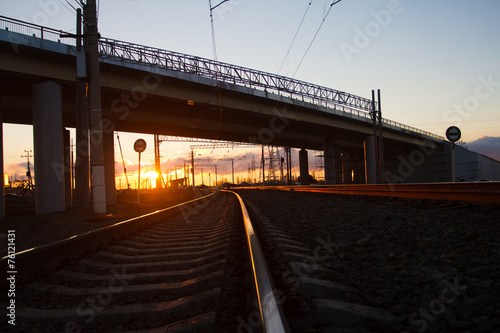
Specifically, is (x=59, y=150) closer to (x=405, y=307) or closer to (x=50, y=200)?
(x=50, y=200)

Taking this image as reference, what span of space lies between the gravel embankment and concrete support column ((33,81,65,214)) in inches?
668

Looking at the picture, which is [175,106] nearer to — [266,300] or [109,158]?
[109,158]

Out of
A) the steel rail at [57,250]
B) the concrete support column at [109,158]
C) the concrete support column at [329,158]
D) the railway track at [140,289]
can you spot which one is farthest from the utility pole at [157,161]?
the railway track at [140,289]

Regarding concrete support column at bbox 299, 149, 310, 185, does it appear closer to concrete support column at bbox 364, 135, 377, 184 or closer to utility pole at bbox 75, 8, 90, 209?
concrete support column at bbox 364, 135, 377, 184

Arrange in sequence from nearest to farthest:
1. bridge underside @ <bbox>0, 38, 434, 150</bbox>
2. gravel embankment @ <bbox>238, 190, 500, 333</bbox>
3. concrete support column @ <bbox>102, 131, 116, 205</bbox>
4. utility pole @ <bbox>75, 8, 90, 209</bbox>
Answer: gravel embankment @ <bbox>238, 190, 500, 333</bbox>, utility pole @ <bbox>75, 8, 90, 209</bbox>, bridge underside @ <bbox>0, 38, 434, 150</bbox>, concrete support column @ <bbox>102, 131, 116, 205</bbox>

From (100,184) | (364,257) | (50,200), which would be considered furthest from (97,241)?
(50,200)

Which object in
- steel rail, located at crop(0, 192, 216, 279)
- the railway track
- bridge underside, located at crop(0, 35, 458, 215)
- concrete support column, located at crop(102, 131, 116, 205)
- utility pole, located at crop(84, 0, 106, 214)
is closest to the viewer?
the railway track

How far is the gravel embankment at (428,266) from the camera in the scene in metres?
2.27

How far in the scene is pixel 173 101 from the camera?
1118 inches

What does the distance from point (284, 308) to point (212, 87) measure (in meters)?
27.9

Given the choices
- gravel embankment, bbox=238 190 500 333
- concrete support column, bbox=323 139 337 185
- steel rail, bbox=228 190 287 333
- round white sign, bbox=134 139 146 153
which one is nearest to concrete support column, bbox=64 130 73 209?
round white sign, bbox=134 139 146 153

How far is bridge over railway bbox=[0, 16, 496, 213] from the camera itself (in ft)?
65.0

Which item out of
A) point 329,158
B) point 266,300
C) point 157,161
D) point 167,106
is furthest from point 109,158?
point 329,158

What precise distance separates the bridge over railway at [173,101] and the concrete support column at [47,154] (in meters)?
0.13
